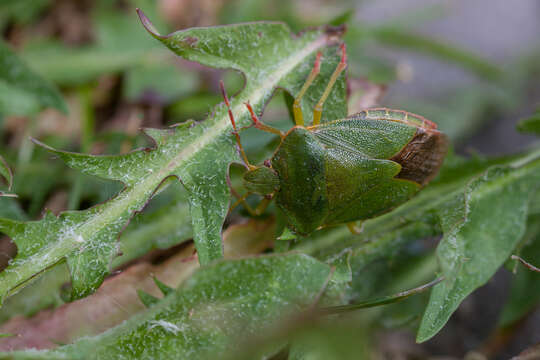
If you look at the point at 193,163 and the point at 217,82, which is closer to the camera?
the point at 193,163

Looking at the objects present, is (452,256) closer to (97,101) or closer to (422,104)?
(422,104)

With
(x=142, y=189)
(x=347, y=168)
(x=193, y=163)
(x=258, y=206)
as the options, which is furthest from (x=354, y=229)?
(x=142, y=189)

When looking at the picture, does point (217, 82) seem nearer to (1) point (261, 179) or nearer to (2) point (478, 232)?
(1) point (261, 179)

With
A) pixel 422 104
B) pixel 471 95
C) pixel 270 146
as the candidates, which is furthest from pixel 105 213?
pixel 471 95

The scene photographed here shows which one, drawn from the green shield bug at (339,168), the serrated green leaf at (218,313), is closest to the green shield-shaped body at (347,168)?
the green shield bug at (339,168)

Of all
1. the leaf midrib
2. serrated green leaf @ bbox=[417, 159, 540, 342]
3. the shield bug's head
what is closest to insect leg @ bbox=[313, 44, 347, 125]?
the leaf midrib

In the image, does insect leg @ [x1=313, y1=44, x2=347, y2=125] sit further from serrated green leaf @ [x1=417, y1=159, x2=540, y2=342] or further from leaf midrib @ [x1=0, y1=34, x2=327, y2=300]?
serrated green leaf @ [x1=417, y1=159, x2=540, y2=342]
